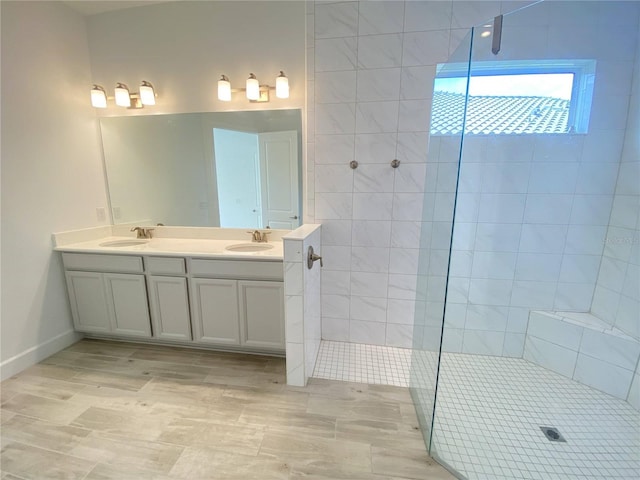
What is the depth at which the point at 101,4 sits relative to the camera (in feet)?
7.25

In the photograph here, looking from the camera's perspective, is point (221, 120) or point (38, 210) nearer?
point (38, 210)

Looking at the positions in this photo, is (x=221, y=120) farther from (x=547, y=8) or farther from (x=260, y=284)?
(x=547, y=8)

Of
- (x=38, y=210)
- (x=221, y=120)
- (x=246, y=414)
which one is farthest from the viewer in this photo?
(x=221, y=120)

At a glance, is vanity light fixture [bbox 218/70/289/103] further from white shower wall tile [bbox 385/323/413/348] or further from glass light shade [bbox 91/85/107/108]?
white shower wall tile [bbox 385/323/413/348]

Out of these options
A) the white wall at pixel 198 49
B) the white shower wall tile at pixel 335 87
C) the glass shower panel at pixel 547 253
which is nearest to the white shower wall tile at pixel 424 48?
the glass shower panel at pixel 547 253

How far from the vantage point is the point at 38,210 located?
210cm

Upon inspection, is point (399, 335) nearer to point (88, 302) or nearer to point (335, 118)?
point (335, 118)

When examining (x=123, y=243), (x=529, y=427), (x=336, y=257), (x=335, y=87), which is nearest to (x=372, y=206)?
(x=336, y=257)

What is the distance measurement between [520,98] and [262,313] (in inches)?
92.1

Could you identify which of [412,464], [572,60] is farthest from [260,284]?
[572,60]

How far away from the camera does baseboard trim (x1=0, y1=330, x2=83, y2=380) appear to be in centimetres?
196

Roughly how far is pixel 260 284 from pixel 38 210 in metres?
1.82

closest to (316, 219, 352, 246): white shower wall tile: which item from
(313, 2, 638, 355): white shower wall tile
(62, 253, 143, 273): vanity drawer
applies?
(313, 2, 638, 355): white shower wall tile

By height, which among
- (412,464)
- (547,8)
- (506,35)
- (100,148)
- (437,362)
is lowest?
(412,464)
